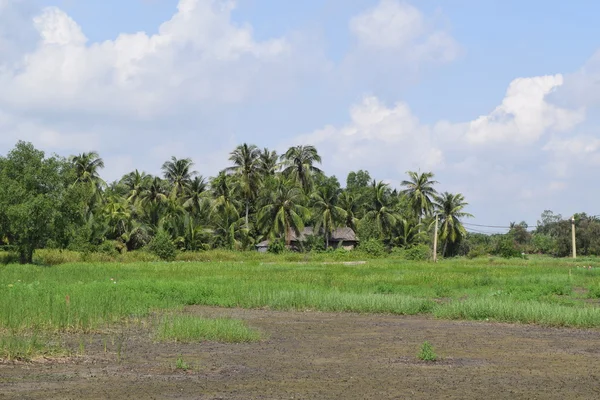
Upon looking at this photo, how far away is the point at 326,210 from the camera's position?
72.1m

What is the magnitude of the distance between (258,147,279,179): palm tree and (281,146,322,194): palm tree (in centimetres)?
124

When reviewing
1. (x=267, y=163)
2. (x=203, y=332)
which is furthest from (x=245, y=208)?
(x=203, y=332)

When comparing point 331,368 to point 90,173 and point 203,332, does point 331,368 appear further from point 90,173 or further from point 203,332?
point 90,173

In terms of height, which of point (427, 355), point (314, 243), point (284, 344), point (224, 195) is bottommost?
point (284, 344)

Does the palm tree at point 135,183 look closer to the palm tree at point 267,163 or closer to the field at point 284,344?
the palm tree at point 267,163

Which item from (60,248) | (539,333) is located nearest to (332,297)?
(539,333)

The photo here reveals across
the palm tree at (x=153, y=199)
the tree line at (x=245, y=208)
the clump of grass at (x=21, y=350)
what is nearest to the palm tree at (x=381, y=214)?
the tree line at (x=245, y=208)

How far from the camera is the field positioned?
10.2 meters

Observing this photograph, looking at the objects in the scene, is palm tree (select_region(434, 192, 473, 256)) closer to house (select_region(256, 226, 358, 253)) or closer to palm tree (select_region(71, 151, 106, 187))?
house (select_region(256, 226, 358, 253))

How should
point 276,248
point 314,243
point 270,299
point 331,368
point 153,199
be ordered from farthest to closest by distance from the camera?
point 153,199
point 314,243
point 276,248
point 270,299
point 331,368

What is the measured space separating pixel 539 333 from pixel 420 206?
60246 millimetres

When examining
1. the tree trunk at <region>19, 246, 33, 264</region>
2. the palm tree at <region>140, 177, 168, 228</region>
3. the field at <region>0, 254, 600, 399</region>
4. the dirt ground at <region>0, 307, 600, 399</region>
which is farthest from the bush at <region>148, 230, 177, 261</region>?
the dirt ground at <region>0, 307, 600, 399</region>

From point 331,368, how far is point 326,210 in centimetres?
6038

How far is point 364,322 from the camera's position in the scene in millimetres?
18953
